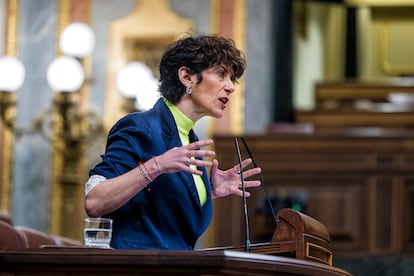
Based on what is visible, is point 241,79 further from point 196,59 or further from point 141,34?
point 196,59

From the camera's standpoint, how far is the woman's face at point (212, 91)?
3.65 m

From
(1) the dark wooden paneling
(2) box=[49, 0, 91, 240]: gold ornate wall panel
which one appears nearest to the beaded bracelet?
(1) the dark wooden paneling

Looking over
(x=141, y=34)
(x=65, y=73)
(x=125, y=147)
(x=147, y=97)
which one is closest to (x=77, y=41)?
(x=65, y=73)

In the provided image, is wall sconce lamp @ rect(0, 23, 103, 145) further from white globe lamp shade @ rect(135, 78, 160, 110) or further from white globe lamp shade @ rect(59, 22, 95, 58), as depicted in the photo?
white globe lamp shade @ rect(135, 78, 160, 110)

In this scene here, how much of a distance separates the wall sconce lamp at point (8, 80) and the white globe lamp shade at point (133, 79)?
0.64m

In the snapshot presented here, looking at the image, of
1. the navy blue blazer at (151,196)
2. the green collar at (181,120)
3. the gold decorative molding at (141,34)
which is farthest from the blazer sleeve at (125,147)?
the gold decorative molding at (141,34)

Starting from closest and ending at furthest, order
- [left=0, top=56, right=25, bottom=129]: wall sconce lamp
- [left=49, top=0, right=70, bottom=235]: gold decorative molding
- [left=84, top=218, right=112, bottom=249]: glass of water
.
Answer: [left=84, top=218, right=112, bottom=249]: glass of water, [left=0, top=56, right=25, bottom=129]: wall sconce lamp, [left=49, top=0, right=70, bottom=235]: gold decorative molding

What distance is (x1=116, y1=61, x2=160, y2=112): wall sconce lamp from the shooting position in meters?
7.90

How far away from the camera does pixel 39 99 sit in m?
9.07

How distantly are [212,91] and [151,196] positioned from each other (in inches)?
14.2

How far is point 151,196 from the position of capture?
3545 mm

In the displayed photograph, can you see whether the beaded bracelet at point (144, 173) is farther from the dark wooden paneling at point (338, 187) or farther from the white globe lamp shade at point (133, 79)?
the white globe lamp shade at point (133, 79)

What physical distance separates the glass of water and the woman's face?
52 centimetres

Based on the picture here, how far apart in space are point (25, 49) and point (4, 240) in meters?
5.04
